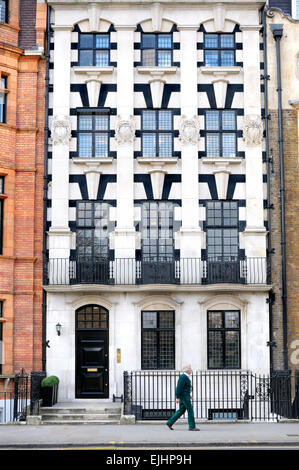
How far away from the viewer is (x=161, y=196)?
27453mm

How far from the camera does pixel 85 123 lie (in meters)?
27.9

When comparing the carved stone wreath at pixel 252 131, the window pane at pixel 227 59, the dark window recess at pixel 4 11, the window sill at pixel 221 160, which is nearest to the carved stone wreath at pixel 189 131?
the window sill at pixel 221 160

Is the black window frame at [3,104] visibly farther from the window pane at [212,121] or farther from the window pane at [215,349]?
the window pane at [215,349]

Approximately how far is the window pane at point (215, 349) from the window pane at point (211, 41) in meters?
10.4

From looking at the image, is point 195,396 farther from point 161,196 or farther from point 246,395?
point 161,196

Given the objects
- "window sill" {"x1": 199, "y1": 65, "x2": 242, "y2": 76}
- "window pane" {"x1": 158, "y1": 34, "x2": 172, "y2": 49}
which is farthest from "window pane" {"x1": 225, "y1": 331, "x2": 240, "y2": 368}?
"window pane" {"x1": 158, "y1": 34, "x2": 172, "y2": 49}

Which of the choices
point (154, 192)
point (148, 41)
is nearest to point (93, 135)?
point (154, 192)

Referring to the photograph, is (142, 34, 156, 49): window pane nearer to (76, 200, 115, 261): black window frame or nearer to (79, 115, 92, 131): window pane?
(79, 115, 92, 131): window pane

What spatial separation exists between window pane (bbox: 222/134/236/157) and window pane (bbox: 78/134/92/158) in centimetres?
481

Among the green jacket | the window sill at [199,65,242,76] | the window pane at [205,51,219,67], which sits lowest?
the green jacket

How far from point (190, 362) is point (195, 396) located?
1276 mm

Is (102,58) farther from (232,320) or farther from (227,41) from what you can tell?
(232,320)

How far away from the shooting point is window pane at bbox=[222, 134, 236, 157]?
1097 inches

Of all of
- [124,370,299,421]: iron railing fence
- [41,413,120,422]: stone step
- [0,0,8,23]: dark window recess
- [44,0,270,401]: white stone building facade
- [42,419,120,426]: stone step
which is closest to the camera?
[42,419,120,426]: stone step
